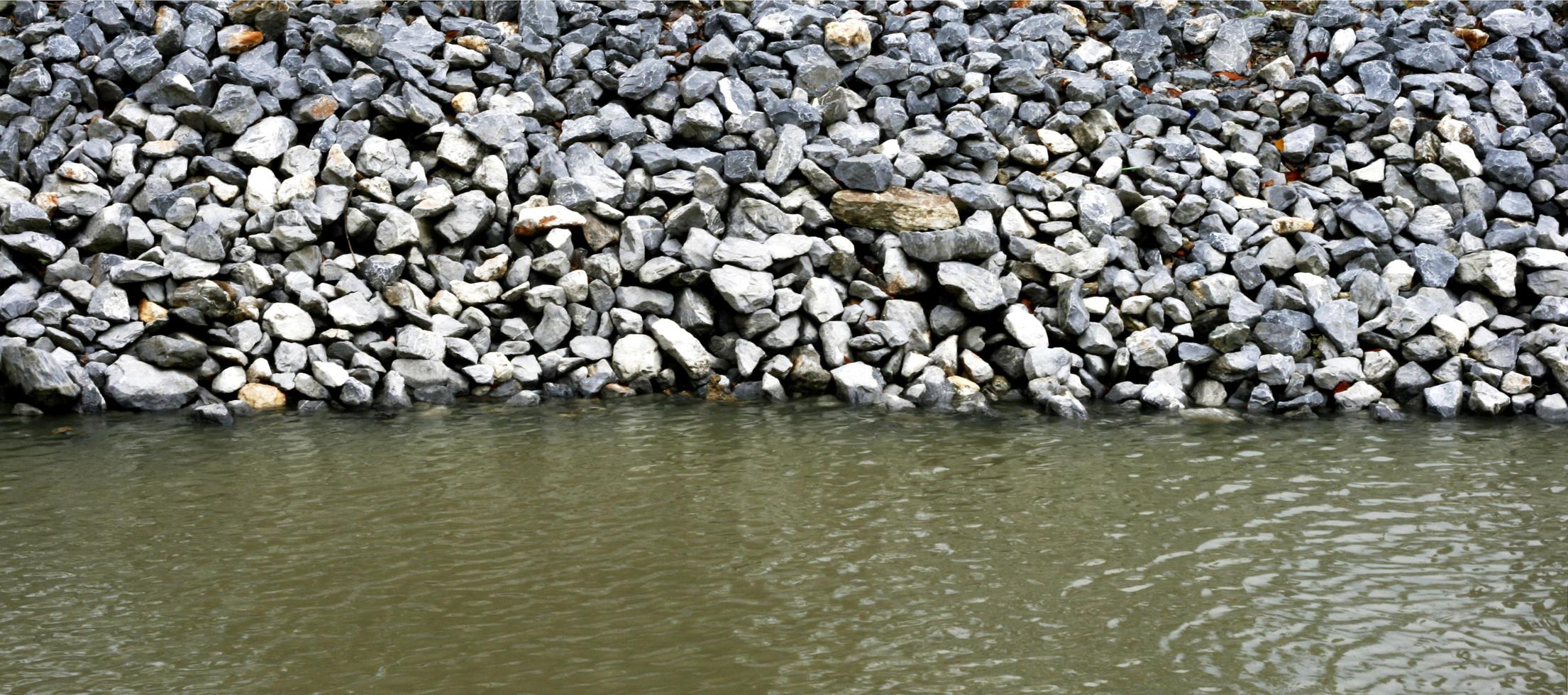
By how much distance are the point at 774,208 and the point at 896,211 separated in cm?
136

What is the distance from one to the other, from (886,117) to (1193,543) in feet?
26.7

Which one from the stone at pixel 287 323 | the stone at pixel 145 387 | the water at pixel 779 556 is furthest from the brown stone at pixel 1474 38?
the stone at pixel 145 387

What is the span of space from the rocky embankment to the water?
1152mm

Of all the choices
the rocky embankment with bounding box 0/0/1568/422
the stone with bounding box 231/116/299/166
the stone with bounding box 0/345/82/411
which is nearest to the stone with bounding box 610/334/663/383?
the rocky embankment with bounding box 0/0/1568/422

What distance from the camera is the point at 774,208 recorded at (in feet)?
45.3

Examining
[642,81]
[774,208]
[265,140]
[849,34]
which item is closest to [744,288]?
[774,208]

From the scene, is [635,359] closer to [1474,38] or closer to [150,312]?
[150,312]

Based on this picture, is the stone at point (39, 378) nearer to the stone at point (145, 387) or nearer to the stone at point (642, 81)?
the stone at point (145, 387)

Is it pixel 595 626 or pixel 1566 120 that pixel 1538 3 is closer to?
pixel 1566 120

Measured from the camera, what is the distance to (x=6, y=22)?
1542 centimetres

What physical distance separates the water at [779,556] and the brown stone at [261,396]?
22.1 inches

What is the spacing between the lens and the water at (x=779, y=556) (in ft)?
20.2

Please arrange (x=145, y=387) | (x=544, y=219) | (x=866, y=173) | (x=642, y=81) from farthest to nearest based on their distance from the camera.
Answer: (x=642, y=81) < (x=866, y=173) < (x=544, y=219) < (x=145, y=387)

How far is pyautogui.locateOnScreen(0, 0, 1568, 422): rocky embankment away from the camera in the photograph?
41.0ft
